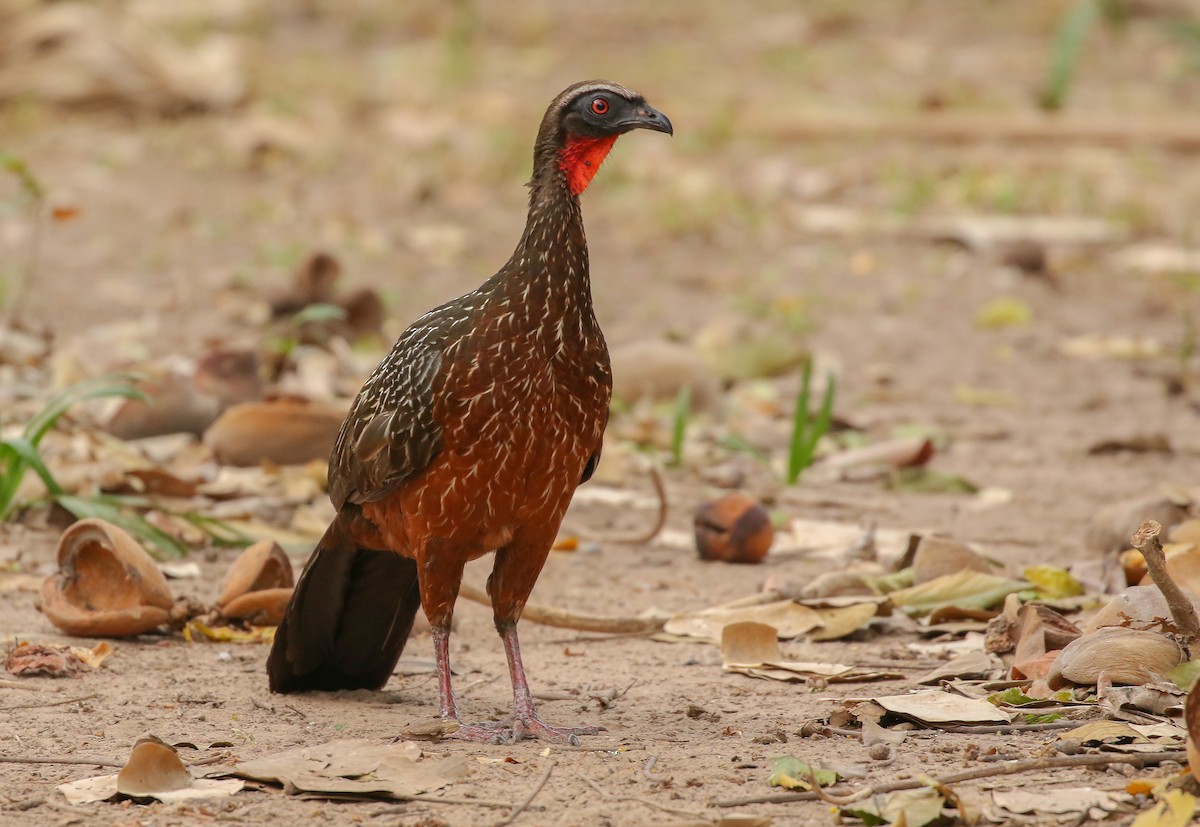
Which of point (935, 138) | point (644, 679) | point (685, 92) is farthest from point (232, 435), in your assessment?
point (685, 92)

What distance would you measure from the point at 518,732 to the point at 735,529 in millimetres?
1767

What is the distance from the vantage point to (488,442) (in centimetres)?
377

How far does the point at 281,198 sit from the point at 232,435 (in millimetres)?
5151

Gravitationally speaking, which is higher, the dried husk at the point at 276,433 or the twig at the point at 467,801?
the dried husk at the point at 276,433

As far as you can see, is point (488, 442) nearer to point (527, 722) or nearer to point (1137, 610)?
point (527, 722)

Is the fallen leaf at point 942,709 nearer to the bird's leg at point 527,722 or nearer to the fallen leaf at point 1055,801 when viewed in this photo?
the fallen leaf at point 1055,801

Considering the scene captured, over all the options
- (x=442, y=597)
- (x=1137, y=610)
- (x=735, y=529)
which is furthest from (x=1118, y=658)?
(x=735, y=529)

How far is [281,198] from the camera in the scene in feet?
35.4

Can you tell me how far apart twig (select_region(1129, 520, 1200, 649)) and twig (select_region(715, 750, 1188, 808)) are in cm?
36

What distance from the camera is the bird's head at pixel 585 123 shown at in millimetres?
3998

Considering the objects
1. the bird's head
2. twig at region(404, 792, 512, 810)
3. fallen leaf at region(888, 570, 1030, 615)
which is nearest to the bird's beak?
the bird's head

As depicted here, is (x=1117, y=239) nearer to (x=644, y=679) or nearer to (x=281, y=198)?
(x=281, y=198)

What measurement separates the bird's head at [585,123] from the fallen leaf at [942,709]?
1511 mm

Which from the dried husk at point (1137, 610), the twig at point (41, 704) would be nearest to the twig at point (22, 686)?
the twig at point (41, 704)
